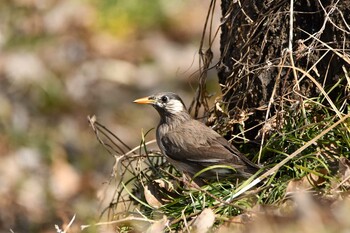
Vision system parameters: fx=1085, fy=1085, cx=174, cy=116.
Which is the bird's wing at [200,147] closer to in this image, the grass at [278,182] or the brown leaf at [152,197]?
the grass at [278,182]

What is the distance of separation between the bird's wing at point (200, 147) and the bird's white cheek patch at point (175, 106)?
0.15 meters

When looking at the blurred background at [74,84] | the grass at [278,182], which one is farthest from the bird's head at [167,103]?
the blurred background at [74,84]

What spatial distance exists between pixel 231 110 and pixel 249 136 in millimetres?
185

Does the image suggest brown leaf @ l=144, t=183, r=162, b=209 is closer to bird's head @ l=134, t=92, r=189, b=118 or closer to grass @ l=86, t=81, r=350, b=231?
grass @ l=86, t=81, r=350, b=231

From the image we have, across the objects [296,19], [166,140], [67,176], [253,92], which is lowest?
[67,176]

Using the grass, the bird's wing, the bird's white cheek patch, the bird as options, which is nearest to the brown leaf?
the grass

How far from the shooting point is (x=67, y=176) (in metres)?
10.0

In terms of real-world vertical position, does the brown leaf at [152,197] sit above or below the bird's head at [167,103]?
below

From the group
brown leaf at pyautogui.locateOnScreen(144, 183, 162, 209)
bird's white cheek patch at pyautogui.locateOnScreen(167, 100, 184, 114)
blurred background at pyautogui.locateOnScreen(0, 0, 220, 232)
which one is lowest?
blurred background at pyautogui.locateOnScreen(0, 0, 220, 232)

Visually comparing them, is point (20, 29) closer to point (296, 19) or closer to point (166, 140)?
point (166, 140)

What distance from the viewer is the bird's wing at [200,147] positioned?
6.15m

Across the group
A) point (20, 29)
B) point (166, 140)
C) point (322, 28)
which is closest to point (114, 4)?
point (20, 29)

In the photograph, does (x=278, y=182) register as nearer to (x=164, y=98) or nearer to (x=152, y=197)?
(x=152, y=197)

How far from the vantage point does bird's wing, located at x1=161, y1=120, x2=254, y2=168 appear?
20.2 ft
